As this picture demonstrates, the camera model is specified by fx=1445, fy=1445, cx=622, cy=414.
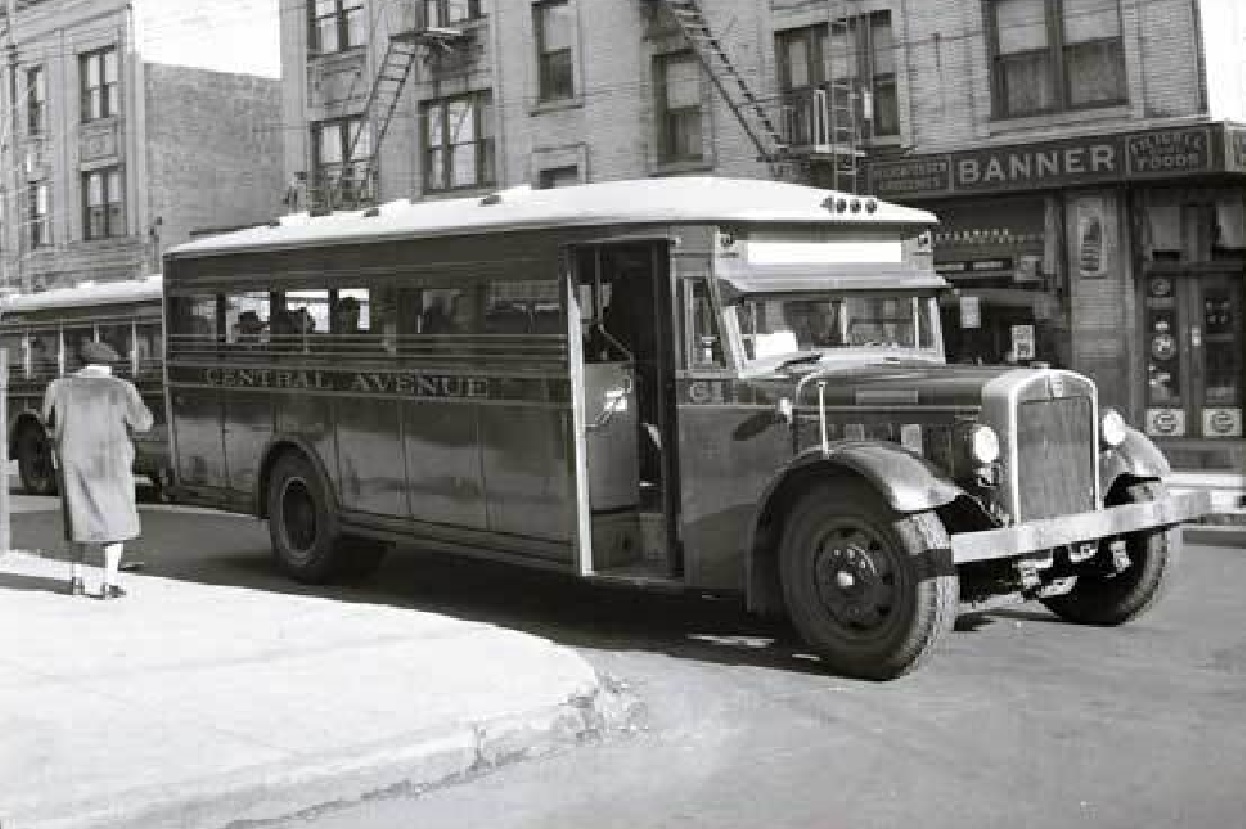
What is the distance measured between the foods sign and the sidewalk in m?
13.7

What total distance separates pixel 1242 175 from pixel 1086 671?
13.8 metres

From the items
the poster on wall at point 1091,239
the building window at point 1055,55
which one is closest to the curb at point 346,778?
the poster on wall at point 1091,239

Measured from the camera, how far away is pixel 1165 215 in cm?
2022

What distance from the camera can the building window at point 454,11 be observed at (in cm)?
2888

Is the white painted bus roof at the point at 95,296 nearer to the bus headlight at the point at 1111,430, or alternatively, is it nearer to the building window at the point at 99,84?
the bus headlight at the point at 1111,430

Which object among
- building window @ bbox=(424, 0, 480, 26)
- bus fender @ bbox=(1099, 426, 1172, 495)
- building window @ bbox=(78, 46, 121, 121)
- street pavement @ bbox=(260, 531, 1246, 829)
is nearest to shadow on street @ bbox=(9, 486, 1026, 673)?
street pavement @ bbox=(260, 531, 1246, 829)

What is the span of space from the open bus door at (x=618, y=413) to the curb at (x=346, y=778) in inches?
86.1

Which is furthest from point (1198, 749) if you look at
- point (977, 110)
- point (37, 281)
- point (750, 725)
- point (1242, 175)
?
point (37, 281)

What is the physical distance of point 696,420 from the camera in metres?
8.65

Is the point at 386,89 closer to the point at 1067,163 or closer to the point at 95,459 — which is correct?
the point at 1067,163

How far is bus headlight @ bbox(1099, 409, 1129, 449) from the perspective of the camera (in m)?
8.42

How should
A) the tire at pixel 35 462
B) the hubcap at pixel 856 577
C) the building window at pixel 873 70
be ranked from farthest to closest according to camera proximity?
the building window at pixel 873 70, the tire at pixel 35 462, the hubcap at pixel 856 577

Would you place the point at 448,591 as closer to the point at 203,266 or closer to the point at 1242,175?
the point at 203,266

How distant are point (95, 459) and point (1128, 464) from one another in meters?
7.21
